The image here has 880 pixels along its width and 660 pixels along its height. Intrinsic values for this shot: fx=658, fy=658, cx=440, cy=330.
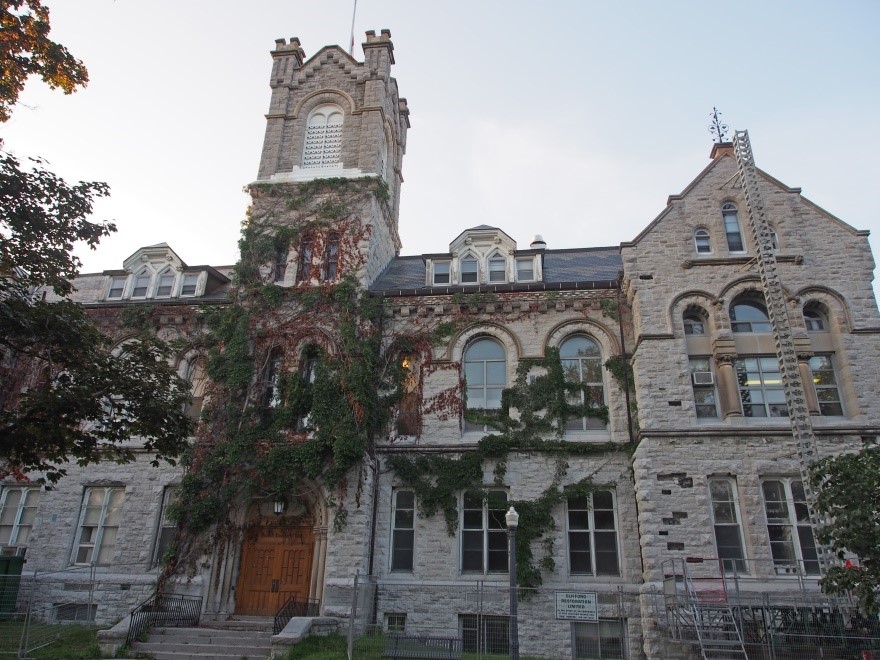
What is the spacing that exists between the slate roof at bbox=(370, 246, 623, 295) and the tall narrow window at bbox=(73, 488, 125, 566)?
9.85m

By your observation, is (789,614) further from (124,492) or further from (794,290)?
(124,492)

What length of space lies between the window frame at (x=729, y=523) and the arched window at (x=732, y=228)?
6.50m

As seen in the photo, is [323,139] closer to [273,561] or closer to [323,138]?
[323,138]

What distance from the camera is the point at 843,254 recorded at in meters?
17.3

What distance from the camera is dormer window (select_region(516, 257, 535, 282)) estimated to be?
21.0 m

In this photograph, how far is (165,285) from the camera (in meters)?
22.8

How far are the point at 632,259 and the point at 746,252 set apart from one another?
9.90ft

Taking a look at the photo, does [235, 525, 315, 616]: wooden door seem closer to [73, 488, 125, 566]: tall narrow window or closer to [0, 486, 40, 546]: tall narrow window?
[73, 488, 125, 566]: tall narrow window

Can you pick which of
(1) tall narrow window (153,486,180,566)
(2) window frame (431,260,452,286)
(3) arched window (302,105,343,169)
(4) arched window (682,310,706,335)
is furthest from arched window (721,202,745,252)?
(1) tall narrow window (153,486,180,566)

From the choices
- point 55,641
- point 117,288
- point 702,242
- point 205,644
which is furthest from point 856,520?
point 117,288

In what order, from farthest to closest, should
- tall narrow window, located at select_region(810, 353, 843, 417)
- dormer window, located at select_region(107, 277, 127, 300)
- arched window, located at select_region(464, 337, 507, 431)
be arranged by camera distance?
dormer window, located at select_region(107, 277, 127, 300)
arched window, located at select_region(464, 337, 507, 431)
tall narrow window, located at select_region(810, 353, 843, 417)

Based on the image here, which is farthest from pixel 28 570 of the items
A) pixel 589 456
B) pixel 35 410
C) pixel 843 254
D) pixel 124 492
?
pixel 843 254

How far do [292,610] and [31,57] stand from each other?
12774mm

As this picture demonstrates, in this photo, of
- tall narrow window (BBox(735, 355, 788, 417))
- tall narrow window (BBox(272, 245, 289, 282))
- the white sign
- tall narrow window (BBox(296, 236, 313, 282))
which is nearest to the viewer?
the white sign
